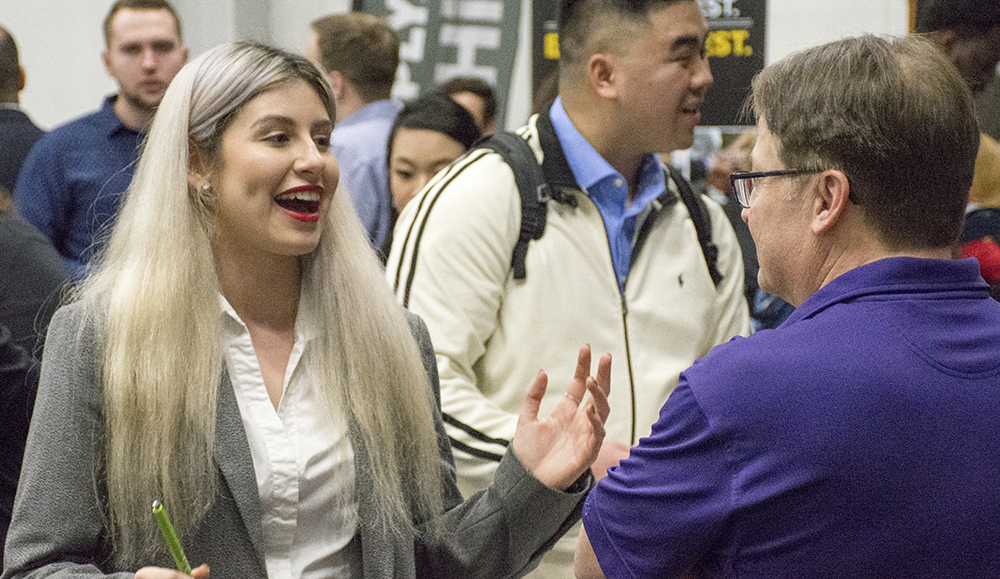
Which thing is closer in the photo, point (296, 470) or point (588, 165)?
point (296, 470)

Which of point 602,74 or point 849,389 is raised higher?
point 602,74

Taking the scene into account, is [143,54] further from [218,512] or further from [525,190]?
[218,512]

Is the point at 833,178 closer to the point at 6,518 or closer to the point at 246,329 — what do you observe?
the point at 246,329

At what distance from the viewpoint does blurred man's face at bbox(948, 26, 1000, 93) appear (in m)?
2.91

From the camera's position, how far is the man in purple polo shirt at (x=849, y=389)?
121cm

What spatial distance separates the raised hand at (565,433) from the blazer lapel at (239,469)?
43 centimetres

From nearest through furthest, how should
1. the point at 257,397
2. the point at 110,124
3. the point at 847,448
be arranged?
1. the point at 847,448
2. the point at 257,397
3. the point at 110,124

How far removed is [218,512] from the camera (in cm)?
160

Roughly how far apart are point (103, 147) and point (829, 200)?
3153mm

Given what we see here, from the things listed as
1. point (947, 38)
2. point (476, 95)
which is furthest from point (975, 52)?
point (476, 95)

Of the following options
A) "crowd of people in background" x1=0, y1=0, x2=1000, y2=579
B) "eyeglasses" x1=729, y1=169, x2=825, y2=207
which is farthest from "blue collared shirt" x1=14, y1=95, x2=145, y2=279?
"eyeglasses" x1=729, y1=169, x2=825, y2=207

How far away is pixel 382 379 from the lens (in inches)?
70.9

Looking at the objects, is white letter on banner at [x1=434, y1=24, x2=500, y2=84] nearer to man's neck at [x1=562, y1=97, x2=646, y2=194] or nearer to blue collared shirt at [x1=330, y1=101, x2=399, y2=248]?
blue collared shirt at [x1=330, y1=101, x2=399, y2=248]

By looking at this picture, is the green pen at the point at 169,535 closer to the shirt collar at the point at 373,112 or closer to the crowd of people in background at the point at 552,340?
the crowd of people in background at the point at 552,340
